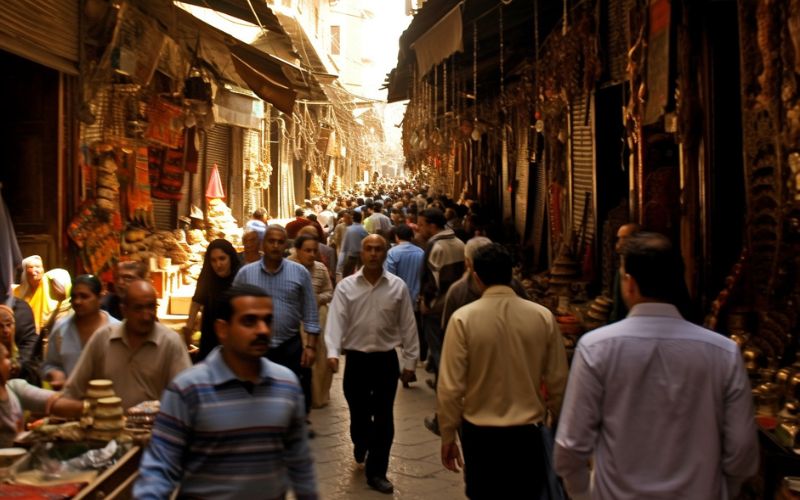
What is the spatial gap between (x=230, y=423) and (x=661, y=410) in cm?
132

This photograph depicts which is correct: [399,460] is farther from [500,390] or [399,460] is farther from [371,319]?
[500,390]

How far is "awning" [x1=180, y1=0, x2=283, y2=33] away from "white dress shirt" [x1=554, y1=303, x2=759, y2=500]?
8.75 metres

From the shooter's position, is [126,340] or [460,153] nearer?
[126,340]

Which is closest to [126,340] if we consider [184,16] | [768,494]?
[768,494]

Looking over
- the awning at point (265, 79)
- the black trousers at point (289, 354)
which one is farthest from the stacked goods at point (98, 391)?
the awning at point (265, 79)

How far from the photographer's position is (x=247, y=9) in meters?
11.8

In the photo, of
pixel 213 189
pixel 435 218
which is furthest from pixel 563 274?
pixel 213 189

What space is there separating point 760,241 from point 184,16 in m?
8.83

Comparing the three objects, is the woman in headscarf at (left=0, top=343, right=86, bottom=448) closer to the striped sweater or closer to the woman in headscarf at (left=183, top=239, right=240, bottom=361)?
the striped sweater

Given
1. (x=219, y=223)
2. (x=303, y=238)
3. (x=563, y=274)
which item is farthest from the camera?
(x=219, y=223)

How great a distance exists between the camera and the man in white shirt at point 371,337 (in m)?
6.46

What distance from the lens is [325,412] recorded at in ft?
28.1

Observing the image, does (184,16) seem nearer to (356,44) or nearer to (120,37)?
(120,37)

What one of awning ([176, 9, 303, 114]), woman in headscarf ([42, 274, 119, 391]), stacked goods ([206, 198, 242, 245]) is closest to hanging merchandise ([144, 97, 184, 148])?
awning ([176, 9, 303, 114])
